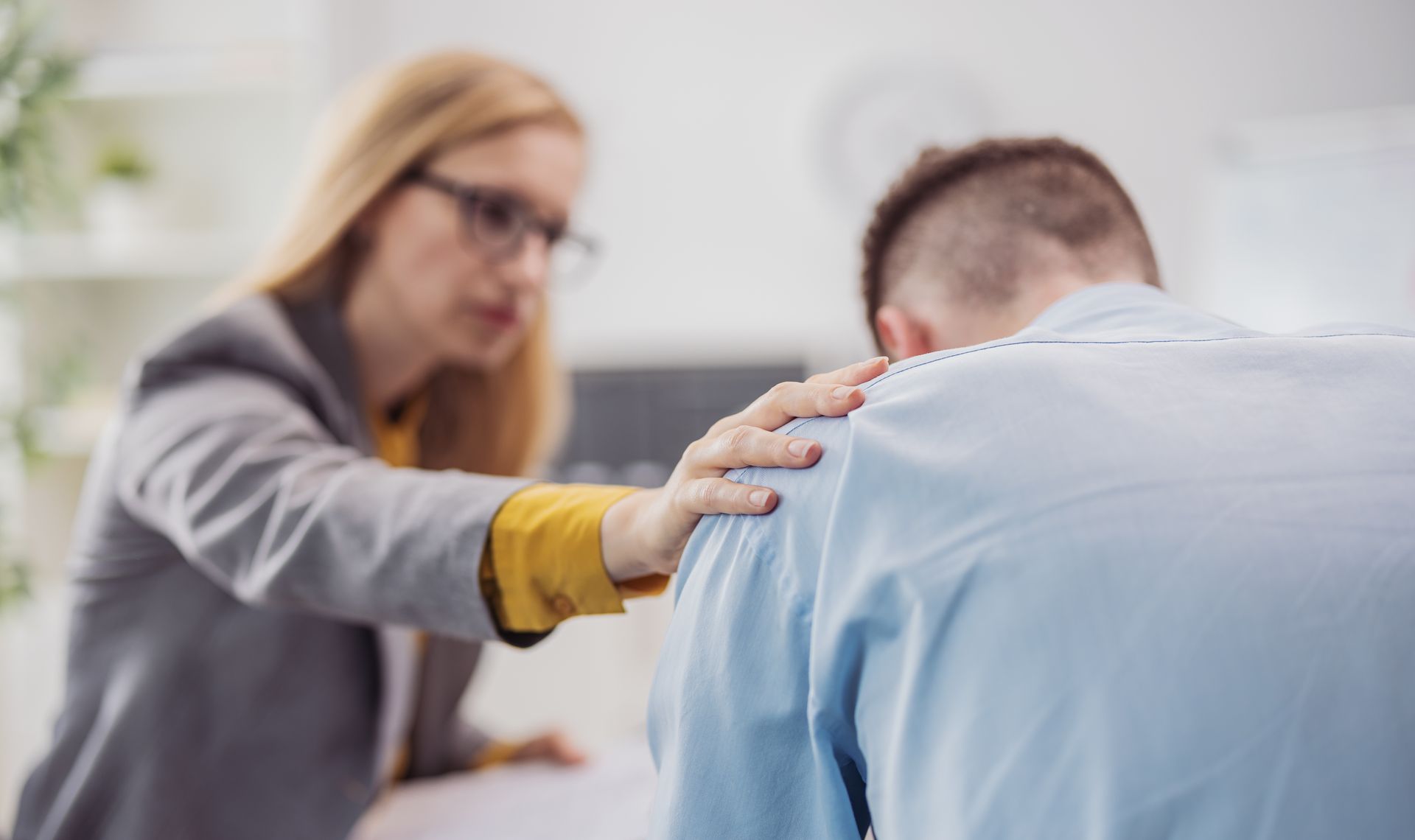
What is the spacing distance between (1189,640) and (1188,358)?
0.56 ft

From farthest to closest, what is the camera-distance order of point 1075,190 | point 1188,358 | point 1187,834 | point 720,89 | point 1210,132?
point 720,89 < point 1210,132 < point 1075,190 < point 1188,358 < point 1187,834

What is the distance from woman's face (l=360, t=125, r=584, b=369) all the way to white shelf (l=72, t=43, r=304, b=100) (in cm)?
153

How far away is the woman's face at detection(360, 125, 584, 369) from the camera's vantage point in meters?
1.25

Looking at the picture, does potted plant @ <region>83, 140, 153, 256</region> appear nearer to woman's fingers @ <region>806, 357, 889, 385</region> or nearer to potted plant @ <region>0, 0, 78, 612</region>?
potted plant @ <region>0, 0, 78, 612</region>

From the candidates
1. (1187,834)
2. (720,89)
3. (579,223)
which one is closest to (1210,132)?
(720,89)

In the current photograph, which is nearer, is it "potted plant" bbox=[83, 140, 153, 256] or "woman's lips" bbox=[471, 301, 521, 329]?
"woman's lips" bbox=[471, 301, 521, 329]

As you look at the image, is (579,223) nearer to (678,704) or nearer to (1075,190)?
(1075,190)

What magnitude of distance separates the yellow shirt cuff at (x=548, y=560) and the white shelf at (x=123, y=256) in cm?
214

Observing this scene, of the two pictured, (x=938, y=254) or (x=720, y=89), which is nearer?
(x=938, y=254)

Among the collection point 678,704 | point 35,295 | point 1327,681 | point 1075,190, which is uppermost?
point 1075,190

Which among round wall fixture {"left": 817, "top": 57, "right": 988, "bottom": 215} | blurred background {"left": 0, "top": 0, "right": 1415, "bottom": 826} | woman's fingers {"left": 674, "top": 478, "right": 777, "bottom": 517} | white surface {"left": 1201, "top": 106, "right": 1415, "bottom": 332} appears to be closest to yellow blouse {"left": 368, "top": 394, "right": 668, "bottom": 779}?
woman's fingers {"left": 674, "top": 478, "right": 777, "bottom": 517}

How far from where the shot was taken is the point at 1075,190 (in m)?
0.81

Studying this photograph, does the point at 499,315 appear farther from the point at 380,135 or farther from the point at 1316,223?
the point at 1316,223

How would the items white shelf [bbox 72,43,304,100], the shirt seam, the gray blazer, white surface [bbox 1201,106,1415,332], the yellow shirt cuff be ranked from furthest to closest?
white surface [bbox 1201,106,1415,332]
white shelf [bbox 72,43,304,100]
the gray blazer
the yellow shirt cuff
the shirt seam
